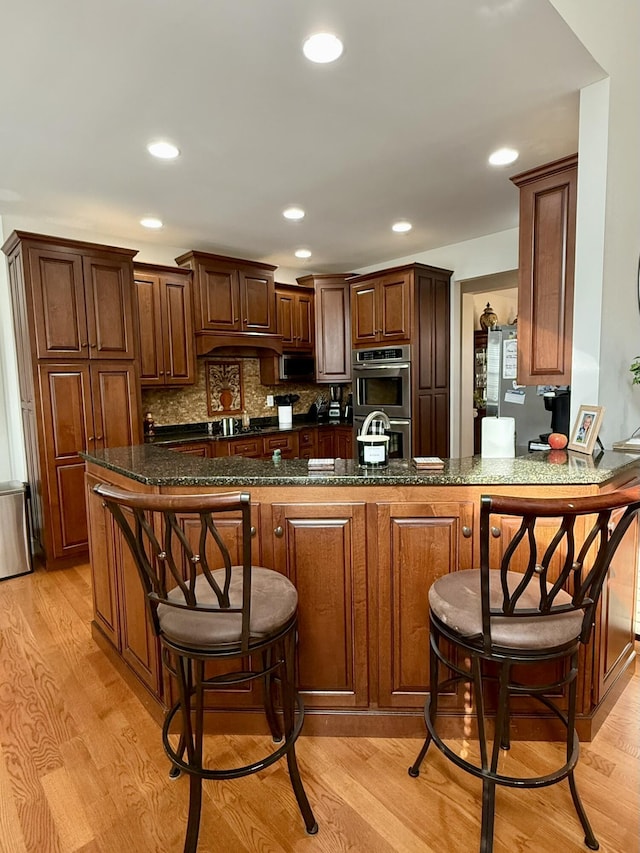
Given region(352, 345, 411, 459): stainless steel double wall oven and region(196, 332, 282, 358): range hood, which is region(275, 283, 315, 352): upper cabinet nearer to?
region(196, 332, 282, 358): range hood

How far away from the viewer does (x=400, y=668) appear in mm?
1789

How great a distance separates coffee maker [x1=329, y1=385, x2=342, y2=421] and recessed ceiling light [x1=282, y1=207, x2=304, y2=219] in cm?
235

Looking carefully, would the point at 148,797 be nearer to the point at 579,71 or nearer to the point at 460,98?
the point at 460,98

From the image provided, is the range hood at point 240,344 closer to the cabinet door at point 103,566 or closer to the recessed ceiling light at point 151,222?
the recessed ceiling light at point 151,222

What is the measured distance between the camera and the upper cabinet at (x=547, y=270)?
2348 mm

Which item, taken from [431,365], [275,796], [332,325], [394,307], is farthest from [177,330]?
[275,796]

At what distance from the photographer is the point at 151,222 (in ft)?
12.4

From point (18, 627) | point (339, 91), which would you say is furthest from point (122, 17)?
point (18, 627)

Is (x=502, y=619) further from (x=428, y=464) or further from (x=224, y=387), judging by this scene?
(x=224, y=387)

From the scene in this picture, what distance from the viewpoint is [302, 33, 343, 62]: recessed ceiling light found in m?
Answer: 1.78

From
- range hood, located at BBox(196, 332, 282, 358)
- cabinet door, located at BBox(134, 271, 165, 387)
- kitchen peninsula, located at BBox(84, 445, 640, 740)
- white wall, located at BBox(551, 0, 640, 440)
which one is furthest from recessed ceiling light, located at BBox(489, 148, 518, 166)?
cabinet door, located at BBox(134, 271, 165, 387)

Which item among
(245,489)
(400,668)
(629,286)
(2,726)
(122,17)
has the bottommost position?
(2,726)

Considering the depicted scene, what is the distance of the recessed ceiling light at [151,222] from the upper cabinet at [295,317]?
1.49 m

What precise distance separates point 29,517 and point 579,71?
4429mm
